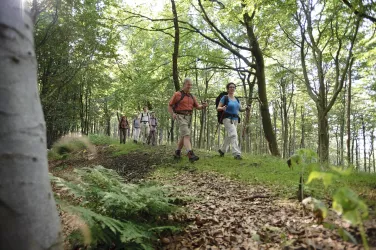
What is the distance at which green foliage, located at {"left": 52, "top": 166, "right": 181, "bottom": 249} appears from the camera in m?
2.53

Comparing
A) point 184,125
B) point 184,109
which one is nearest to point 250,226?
point 184,125

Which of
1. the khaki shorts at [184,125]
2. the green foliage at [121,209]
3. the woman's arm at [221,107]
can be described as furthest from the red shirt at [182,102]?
the green foliage at [121,209]

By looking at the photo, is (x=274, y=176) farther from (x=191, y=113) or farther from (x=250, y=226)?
(x=191, y=113)

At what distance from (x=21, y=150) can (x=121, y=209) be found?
6.34 ft

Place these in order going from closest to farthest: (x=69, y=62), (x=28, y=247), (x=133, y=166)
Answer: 1. (x=28, y=247)
2. (x=133, y=166)
3. (x=69, y=62)

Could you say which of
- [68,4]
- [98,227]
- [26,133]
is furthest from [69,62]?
[26,133]

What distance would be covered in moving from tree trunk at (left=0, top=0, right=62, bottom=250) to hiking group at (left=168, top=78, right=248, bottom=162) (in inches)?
228

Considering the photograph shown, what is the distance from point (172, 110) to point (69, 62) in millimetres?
9917

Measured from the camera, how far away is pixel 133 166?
8.31 m

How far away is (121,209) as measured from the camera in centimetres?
295

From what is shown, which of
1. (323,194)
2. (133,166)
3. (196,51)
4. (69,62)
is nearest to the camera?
(323,194)

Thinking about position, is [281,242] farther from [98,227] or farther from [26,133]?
[26,133]

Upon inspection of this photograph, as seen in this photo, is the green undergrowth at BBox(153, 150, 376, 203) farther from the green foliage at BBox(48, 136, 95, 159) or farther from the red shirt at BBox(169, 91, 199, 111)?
the green foliage at BBox(48, 136, 95, 159)

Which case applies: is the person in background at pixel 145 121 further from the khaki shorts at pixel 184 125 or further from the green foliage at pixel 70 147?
the khaki shorts at pixel 184 125
